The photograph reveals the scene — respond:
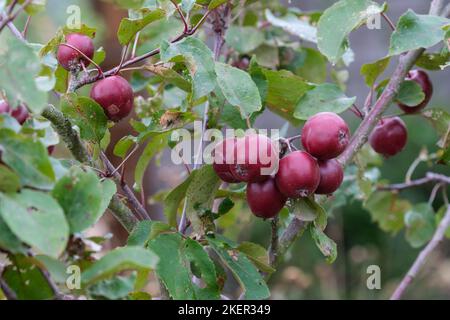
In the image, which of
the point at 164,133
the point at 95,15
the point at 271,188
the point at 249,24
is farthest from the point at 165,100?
the point at 95,15

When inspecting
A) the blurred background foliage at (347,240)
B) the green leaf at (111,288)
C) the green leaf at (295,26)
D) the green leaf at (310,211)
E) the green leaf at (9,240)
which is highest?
the green leaf at (9,240)

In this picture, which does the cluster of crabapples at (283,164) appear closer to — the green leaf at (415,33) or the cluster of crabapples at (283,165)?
the cluster of crabapples at (283,165)

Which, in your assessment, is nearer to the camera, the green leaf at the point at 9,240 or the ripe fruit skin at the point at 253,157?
the green leaf at the point at 9,240

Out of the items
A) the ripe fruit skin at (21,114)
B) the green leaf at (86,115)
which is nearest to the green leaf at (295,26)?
the green leaf at (86,115)

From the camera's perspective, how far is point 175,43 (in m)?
0.84

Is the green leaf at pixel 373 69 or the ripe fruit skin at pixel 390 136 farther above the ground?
the green leaf at pixel 373 69

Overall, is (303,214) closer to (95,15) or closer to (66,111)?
(66,111)

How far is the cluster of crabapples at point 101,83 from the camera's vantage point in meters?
0.88

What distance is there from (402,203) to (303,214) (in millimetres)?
795

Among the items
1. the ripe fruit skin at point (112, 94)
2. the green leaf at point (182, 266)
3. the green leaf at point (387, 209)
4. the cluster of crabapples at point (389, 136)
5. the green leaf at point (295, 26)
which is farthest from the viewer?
the green leaf at point (387, 209)

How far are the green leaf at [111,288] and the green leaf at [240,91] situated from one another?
0.86ft

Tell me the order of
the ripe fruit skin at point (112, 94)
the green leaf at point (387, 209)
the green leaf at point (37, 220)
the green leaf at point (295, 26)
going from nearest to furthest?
the green leaf at point (37, 220)
the ripe fruit skin at point (112, 94)
the green leaf at point (295, 26)
the green leaf at point (387, 209)

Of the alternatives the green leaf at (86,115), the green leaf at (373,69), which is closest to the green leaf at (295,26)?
the green leaf at (373,69)

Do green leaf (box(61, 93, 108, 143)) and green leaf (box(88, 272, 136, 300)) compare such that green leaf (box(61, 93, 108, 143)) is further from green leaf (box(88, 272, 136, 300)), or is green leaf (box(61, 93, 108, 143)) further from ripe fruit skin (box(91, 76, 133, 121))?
green leaf (box(88, 272, 136, 300))
